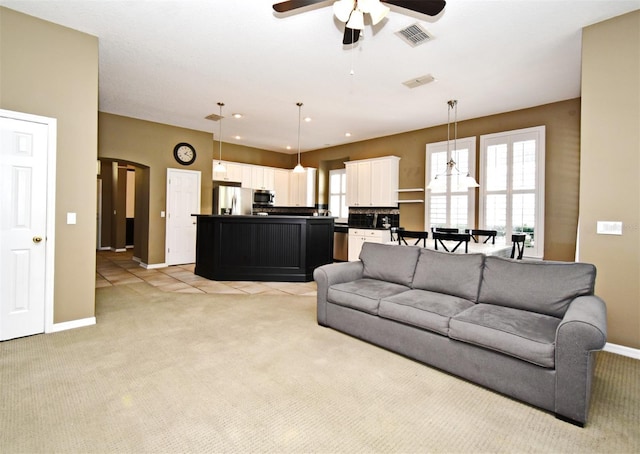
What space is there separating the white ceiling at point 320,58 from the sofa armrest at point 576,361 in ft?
8.67

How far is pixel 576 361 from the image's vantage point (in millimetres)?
1869

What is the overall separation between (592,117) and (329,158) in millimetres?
6186

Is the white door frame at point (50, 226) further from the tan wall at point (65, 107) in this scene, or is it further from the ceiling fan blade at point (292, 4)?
the ceiling fan blade at point (292, 4)

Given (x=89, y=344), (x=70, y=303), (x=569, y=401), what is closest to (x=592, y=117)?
(x=569, y=401)

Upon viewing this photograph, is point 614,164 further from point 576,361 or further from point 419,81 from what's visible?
point 419,81

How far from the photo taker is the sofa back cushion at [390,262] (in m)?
3.44

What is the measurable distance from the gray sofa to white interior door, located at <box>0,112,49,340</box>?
2768mm

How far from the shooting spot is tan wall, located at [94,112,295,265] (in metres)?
6.21

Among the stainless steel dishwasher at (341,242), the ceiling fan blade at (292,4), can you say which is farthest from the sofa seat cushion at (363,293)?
the stainless steel dishwasher at (341,242)

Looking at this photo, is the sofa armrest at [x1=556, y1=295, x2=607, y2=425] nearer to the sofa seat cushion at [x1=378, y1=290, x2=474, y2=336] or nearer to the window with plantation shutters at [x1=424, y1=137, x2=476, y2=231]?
the sofa seat cushion at [x1=378, y1=290, x2=474, y2=336]

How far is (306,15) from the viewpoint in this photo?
119 inches

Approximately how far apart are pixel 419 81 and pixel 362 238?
11.4 ft

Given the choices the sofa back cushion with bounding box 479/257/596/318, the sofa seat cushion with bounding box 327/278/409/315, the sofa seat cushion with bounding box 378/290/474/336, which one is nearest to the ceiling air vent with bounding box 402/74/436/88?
the sofa back cushion with bounding box 479/257/596/318

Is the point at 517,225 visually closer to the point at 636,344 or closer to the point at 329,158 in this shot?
the point at 636,344
